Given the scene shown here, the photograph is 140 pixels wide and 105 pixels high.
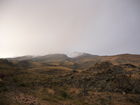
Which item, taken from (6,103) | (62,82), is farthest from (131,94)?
(6,103)

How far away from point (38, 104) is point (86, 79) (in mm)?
17450

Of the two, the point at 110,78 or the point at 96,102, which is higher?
the point at 110,78

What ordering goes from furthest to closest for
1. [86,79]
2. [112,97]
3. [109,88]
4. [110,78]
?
[86,79] < [110,78] < [109,88] < [112,97]

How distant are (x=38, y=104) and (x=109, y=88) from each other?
16.5 m

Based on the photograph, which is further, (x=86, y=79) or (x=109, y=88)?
(x=86, y=79)

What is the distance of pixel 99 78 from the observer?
30.9 metres

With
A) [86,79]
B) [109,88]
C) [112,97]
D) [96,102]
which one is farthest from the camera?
[86,79]

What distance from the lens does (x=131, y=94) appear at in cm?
2339

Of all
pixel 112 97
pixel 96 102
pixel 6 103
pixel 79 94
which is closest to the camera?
pixel 6 103

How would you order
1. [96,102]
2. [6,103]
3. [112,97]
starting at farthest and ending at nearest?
[112,97] < [96,102] < [6,103]

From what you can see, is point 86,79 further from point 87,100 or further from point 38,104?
point 38,104

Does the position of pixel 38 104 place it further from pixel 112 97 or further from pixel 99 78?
pixel 99 78

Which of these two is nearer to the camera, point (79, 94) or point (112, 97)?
point (112, 97)

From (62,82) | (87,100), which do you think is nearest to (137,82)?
(87,100)
